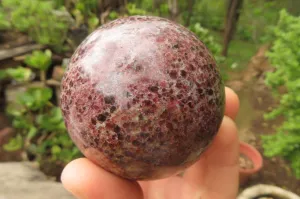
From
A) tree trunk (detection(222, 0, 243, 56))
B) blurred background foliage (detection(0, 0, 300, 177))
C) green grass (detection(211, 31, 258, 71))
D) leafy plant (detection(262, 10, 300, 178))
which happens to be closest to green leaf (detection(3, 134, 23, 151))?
blurred background foliage (detection(0, 0, 300, 177))

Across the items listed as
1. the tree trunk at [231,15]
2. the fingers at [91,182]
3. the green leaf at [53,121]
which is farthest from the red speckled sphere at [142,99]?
the tree trunk at [231,15]

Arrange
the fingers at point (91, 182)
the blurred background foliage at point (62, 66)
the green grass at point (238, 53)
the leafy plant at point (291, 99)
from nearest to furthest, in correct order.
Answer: the fingers at point (91, 182) → the leafy plant at point (291, 99) → the blurred background foliage at point (62, 66) → the green grass at point (238, 53)

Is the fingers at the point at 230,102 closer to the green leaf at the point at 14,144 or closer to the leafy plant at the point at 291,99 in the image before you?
the leafy plant at the point at 291,99

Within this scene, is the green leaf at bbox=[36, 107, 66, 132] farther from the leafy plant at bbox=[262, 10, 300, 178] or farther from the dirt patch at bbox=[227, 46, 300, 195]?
the dirt patch at bbox=[227, 46, 300, 195]

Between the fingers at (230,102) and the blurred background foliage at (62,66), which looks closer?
the fingers at (230,102)

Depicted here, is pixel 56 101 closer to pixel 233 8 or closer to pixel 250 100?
pixel 250 100
